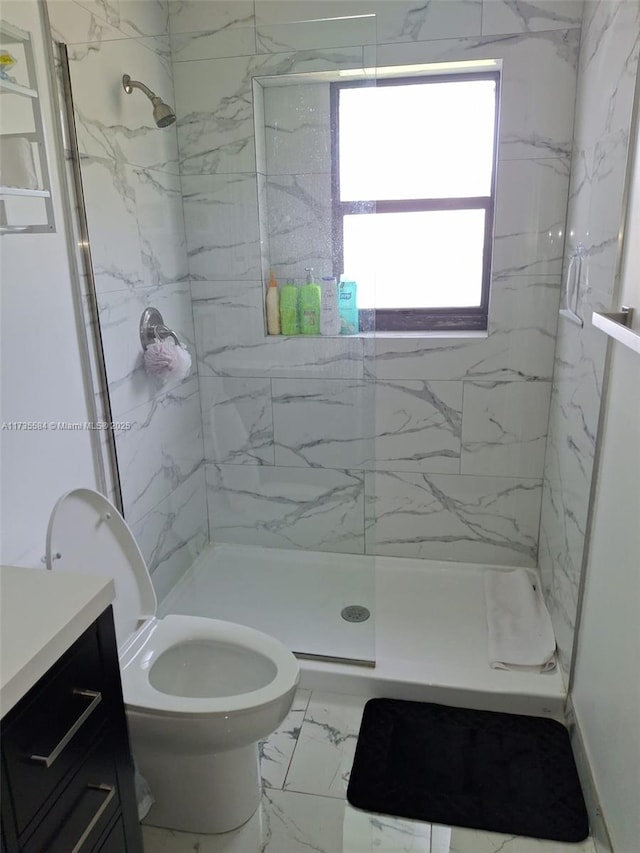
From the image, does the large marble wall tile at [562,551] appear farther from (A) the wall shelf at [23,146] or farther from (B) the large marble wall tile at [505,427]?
(A) the wall shelf at [23,146]

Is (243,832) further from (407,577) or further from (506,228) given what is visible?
(506,228)

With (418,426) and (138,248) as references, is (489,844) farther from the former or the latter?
(138,248)

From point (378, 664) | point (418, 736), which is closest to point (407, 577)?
point (378, 664)

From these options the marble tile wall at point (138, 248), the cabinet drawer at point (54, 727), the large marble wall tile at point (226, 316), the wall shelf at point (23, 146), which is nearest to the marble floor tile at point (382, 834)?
the cabinet drawer at point (54, 727)

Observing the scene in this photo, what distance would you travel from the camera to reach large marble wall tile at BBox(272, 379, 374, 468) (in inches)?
97.3

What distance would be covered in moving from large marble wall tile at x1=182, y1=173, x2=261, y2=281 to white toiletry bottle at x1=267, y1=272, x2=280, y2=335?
67 millimetres

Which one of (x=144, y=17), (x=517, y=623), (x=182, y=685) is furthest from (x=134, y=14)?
(x=517, y=623)

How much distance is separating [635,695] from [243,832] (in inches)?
41.3

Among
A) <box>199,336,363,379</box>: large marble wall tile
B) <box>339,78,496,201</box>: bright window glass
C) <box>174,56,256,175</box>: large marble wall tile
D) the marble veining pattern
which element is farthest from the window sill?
the marble veining pattern

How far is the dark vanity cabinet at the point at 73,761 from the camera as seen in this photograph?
2.83 ft

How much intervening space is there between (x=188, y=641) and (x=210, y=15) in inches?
87.7

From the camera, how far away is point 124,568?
67.1 inches

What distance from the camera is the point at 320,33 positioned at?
2131mm

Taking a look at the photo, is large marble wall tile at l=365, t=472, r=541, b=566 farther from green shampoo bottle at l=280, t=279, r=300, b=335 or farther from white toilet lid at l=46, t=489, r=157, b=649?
white toilet lid at l=46, t=489, r=157, b=649
